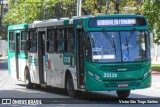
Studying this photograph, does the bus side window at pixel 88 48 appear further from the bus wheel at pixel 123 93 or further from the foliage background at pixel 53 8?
the foliage background at pixel 53 8

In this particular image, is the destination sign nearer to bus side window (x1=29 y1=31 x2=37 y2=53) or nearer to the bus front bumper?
the bus front bumper

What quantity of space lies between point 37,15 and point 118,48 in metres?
56.7

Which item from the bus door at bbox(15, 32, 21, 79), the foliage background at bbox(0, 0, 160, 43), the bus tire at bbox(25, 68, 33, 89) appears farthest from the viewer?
the foliage background at bbox(0, 0, 160, 43)

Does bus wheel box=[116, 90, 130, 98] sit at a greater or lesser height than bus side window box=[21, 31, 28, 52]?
lesser

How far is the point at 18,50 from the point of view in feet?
84.2

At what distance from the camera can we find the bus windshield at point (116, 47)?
55.7ft

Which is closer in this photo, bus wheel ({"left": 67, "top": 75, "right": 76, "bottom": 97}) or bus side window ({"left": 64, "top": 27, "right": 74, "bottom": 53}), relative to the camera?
bus side window ({"left": 64, "top": 27, "right": 74, "bottom": 53})

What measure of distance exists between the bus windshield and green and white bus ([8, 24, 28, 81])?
770cm

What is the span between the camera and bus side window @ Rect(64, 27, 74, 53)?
18.7 metres

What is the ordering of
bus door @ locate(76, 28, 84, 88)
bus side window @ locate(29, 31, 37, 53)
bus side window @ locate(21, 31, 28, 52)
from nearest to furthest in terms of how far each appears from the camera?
bus door @ locate(76, 28, 84, 88) < bus side window @ locate(29, 31, 37, 53) < bus side window @ locate(21, 31, 28, 52)

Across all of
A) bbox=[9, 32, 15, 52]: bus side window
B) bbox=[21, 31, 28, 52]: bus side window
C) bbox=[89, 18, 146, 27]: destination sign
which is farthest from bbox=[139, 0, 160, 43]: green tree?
bbox=[89, 18, 146, 27]: destination sign

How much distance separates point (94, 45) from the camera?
673 inches

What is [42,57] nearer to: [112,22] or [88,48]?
[88,48]

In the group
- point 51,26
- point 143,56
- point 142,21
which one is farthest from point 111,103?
point 51,26
